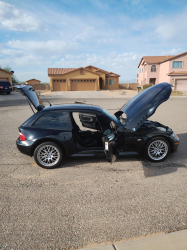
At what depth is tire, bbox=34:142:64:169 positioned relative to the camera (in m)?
4.30

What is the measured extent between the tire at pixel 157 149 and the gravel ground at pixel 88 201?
18cm

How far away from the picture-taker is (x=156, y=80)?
136ft

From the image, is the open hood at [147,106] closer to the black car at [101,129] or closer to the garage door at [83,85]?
the black car at [101,129]

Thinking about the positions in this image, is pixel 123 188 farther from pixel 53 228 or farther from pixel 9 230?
pixel 9 230

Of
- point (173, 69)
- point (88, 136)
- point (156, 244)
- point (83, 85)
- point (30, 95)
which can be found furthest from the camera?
point (83, 85)

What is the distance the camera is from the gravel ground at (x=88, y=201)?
251 cm

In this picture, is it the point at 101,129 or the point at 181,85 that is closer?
the point at 101,129

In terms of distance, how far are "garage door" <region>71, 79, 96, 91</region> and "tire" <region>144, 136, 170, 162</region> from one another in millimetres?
35262

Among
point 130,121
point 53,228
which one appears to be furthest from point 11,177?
point 130,121

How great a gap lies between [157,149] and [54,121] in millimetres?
2631

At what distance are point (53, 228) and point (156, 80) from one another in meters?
42.9

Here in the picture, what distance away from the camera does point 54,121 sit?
177 inches

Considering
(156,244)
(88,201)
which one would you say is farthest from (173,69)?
(156,244)

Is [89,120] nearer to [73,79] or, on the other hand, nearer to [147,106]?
[147,106]
